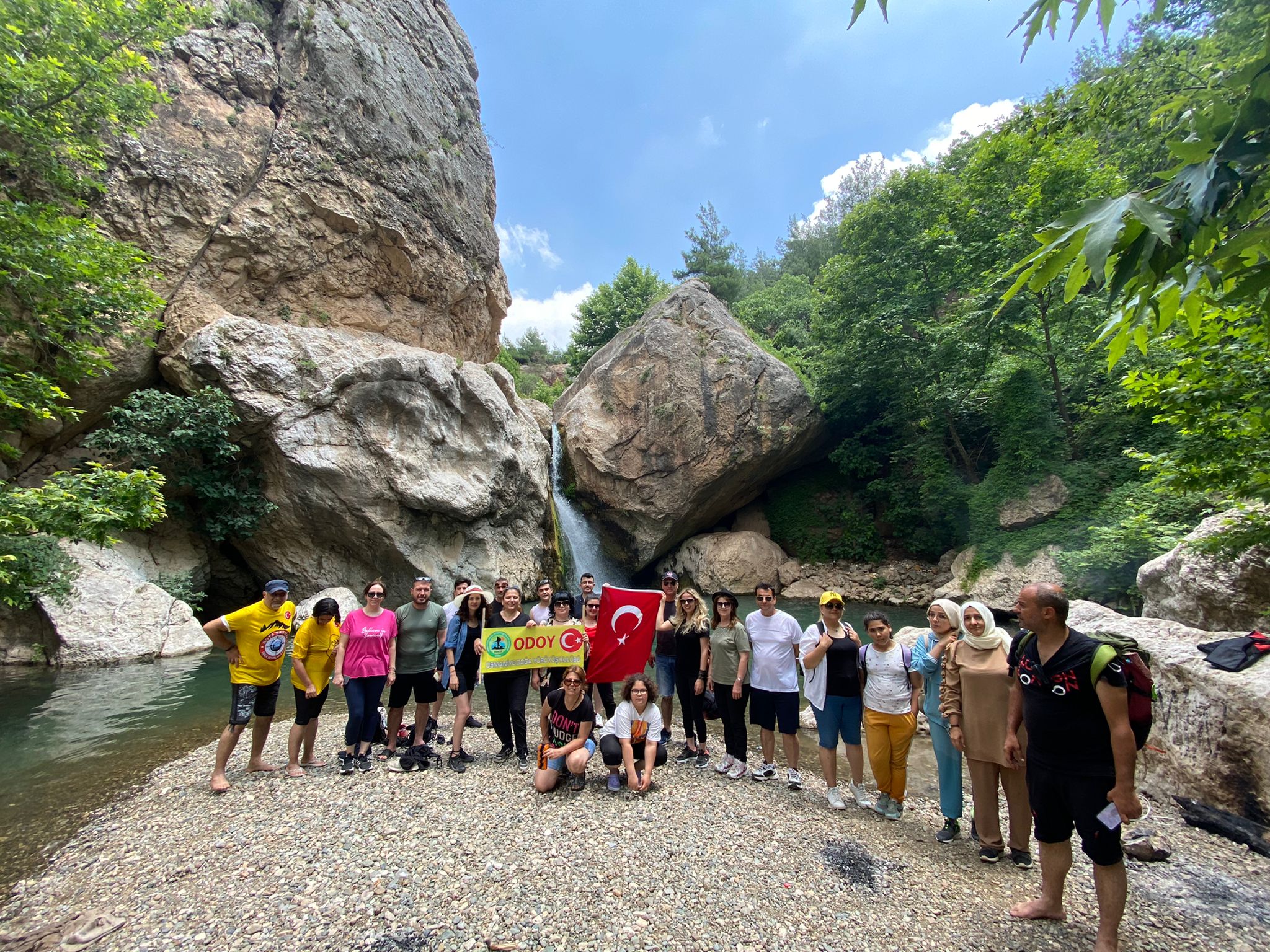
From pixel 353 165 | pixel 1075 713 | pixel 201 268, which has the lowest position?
pixel 1075 713

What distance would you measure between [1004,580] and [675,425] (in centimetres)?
1071

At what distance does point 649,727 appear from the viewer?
4871 mm

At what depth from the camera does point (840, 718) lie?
15.2ft

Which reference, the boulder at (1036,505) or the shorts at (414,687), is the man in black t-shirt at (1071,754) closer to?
the shorts at (414,687)

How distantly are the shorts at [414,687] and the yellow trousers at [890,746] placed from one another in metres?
4.22

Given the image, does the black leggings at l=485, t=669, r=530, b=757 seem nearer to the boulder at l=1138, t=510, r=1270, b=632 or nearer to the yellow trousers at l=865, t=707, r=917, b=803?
the yellow trousers at l=865, t=707, r=917, b=803

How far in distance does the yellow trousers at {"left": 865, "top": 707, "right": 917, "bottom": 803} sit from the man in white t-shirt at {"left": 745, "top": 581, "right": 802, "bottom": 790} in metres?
0.69

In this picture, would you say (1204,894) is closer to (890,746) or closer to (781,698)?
(890,746)

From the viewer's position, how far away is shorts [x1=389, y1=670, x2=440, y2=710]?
17.7 ft

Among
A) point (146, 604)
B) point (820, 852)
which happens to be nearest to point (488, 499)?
point (146, 604)

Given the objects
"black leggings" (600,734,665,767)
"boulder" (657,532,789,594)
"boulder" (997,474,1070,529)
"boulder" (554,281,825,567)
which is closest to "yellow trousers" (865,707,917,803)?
"black leggings" (600,734,665,767)

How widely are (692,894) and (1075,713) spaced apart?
2436mm

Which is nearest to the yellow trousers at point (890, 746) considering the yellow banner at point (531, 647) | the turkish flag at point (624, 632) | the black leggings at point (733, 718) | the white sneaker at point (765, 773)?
the white sneaker at point (765, 773)

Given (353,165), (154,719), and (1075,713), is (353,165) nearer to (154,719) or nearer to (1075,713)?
(154,719)
